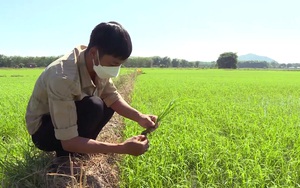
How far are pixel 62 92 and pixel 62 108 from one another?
0.34 feet

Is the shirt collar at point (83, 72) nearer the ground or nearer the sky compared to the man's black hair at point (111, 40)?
nearer the ground

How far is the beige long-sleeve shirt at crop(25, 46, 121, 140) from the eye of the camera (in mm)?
1981

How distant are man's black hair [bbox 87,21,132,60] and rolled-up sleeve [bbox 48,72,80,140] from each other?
320mm

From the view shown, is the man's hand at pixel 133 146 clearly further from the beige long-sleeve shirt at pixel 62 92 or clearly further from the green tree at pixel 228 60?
the green tree at pixel 228 60

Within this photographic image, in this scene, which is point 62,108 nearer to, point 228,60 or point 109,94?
point 109,94

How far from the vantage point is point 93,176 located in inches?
89.5

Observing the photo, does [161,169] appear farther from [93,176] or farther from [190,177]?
[93,176]

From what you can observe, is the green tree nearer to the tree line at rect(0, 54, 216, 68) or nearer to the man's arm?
the tree line at rect(0, 54, 216, 68)

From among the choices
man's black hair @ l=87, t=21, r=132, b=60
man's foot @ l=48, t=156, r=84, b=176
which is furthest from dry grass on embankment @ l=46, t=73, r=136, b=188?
man's black hair @ l=87, t=21, r=132, b=60

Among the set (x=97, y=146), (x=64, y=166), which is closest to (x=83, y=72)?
(x=97, y=146)

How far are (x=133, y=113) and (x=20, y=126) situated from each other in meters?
2.14

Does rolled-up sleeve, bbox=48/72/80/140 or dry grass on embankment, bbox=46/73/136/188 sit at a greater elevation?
rolled-up sleeve, bbox=48/72/80/140

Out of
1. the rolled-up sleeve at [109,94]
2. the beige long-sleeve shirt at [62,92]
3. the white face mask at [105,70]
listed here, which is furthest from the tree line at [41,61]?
the white face mask at [105,70]

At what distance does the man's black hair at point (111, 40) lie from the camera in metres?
1.93
